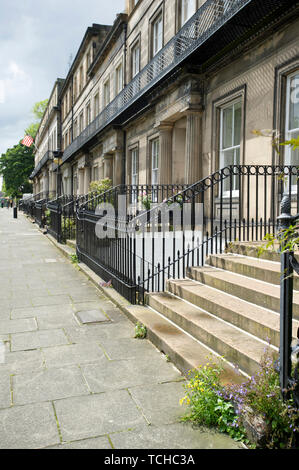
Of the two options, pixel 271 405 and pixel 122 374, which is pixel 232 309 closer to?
pixel 122 374

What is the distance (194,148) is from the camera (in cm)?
1091

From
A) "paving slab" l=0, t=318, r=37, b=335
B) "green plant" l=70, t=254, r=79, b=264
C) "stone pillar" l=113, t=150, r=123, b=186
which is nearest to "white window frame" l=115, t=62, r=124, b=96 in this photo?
"stone pillar" l=113, t=150, r=123, b=186

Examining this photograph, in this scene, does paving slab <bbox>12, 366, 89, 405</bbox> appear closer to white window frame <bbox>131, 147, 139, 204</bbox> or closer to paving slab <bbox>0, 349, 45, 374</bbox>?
paving slab <bbox>0, 349, 45, 374</bbox>

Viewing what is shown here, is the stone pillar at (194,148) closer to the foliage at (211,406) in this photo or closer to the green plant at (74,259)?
the green plant at (74,259)

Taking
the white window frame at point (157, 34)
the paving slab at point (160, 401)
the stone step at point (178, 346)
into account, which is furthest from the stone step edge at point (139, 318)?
the white window frame at point (157, 34)

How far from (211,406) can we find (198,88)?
949 cm

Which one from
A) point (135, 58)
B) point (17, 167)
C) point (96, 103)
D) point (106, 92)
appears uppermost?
point (17, 167)

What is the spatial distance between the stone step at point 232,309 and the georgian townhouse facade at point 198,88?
6.29 feet

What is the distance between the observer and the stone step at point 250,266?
442 cm

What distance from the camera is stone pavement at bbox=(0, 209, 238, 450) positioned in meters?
2.63

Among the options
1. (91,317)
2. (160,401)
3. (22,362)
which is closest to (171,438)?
(160,401)
